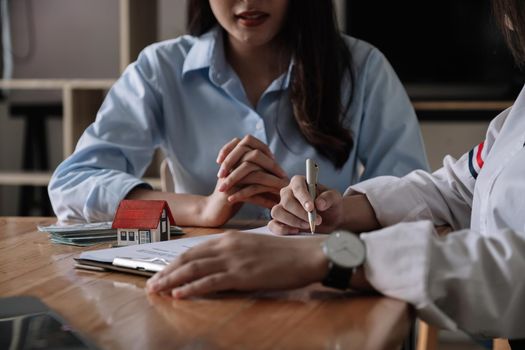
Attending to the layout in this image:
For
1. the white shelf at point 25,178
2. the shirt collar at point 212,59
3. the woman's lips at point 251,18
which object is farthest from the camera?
the white shelf at point 25,178

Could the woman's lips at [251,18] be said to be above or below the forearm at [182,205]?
above

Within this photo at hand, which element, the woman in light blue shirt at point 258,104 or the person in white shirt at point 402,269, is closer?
the person in white shirt at point 402,269

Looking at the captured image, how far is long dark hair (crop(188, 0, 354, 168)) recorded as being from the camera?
180 centimetres

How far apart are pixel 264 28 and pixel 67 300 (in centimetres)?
99

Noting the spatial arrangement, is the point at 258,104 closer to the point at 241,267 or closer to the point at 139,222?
the point at 139,222

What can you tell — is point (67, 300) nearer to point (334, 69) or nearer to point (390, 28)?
point (334, 69)

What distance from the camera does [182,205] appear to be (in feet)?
5.11

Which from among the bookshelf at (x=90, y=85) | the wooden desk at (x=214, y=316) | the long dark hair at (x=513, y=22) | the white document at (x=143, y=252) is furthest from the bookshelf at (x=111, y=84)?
the wooden desk at (x=214, y=316)

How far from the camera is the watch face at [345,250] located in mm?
899

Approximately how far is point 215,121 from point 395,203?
2.02 feet

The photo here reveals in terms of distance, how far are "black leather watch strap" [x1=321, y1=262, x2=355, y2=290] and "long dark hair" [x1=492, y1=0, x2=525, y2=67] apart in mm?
512

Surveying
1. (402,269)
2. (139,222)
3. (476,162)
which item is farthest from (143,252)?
(476,162)

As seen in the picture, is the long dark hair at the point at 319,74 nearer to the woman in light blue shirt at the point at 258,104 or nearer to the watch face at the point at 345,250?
the woman in light blue shirt at the point at 258,104

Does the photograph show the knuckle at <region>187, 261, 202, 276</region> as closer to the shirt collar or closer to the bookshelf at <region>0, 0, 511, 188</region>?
the shirt collar
